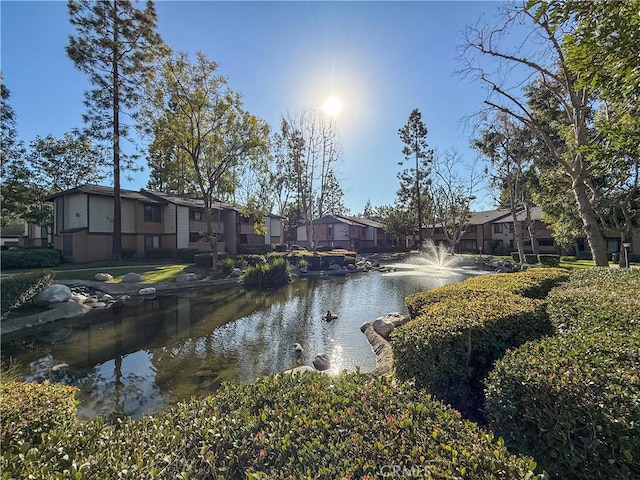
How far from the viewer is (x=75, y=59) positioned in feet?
68.4

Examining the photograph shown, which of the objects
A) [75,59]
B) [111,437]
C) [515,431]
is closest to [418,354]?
[515,431]

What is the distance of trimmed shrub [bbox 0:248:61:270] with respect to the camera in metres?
18.8

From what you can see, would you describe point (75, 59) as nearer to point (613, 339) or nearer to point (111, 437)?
point (111, 437)

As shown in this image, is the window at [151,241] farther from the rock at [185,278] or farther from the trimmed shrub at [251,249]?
the rock at [185,278]

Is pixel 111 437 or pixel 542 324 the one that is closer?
pixel 111 437

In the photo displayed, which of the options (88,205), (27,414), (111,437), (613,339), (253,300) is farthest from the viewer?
(88,205)

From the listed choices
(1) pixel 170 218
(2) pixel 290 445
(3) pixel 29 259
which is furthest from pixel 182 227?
(2) pixel 290 445

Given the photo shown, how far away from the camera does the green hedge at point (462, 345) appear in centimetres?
380

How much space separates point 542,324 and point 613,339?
1542 mm

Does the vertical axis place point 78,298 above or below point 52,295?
below

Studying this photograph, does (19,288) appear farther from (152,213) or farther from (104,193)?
(152,213)

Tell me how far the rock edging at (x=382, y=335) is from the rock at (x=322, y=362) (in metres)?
1.10

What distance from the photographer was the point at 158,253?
26.5m

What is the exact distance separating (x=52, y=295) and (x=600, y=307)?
1607 cm
